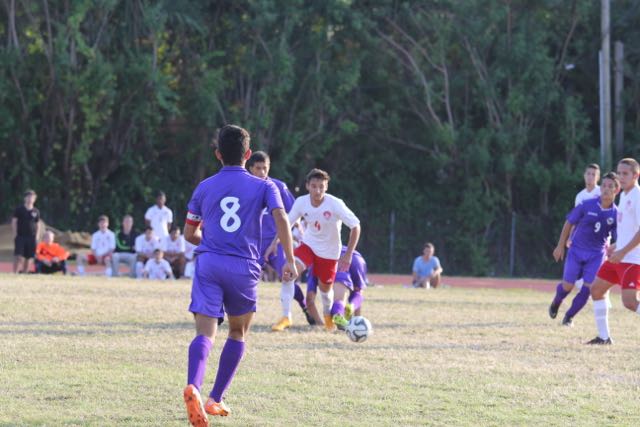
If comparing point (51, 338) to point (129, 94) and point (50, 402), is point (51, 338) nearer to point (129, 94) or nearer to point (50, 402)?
point (50, 402)

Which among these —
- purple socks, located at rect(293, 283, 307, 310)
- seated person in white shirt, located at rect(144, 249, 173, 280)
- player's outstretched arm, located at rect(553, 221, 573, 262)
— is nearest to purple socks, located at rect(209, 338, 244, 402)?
purple socks, located at rect(293, 283, 307, 310)

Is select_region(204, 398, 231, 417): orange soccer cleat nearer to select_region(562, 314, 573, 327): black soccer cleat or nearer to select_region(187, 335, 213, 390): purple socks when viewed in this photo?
select_region(187, 335, 213, 390): purple socks

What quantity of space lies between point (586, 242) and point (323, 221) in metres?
3.92

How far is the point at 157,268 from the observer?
2359 centimetres

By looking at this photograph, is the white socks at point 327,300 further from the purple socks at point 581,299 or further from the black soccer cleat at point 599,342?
the purple socks at point 581,299

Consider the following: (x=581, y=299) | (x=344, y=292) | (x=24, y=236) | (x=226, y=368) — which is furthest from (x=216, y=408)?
(x=24, y=236)

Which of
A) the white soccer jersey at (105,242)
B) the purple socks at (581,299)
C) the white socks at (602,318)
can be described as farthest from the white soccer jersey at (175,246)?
the white socks at (602,318)

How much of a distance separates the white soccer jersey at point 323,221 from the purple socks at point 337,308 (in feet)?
1.68

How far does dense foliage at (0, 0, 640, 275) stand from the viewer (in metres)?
31.3

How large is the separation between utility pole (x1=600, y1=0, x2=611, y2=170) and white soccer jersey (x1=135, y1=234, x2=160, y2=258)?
43.3 feet

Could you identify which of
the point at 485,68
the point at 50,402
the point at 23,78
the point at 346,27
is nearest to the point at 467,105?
the point at 485,68

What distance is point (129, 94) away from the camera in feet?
104

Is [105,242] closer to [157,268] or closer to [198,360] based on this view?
[157,268]

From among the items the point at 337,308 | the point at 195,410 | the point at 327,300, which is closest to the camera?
the point at 195,410
